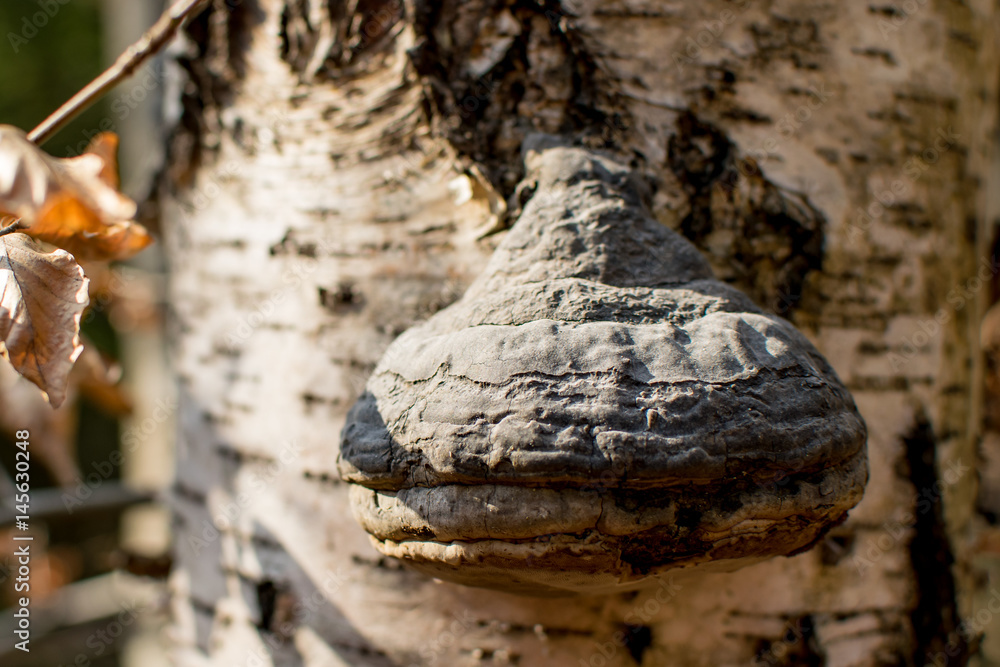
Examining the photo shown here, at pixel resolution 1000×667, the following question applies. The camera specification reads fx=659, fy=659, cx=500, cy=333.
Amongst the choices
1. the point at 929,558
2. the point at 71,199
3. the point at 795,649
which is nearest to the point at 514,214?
the point at 71,199

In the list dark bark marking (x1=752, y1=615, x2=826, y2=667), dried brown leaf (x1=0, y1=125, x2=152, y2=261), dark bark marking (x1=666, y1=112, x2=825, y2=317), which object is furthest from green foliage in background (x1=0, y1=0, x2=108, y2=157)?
dark bark marking (x1=752, y1=615, x2=826, y2=667)

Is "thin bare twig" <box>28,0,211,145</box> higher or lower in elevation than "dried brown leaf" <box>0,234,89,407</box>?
higher

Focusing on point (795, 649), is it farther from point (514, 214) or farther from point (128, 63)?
point (128, 63)

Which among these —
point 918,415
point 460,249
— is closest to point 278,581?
point 460,249

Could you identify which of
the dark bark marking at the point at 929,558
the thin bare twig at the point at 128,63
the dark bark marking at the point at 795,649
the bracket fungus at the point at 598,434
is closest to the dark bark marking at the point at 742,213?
the bracket fungus at the point at 598,434

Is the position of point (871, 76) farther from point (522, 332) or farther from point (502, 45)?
point (522, 332)

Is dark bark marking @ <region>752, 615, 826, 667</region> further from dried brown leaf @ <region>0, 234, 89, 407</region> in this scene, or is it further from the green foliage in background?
the green foliage in background
